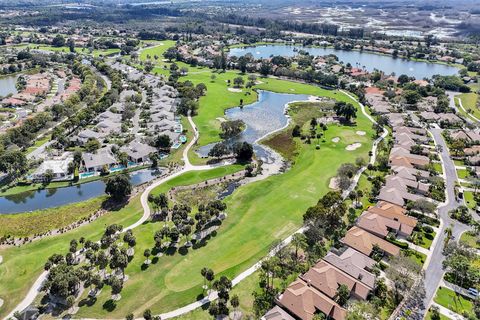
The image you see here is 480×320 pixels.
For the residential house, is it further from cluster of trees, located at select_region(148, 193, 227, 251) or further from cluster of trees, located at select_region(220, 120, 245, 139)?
cluster of trees, located at select_region(220, 120, 245, 139)

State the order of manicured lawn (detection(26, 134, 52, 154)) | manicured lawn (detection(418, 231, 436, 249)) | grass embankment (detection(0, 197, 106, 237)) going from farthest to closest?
1. manicured lawn (detection(26, 134, 52, 154))
2. grass embankment (detection(0, 197, 106, 237))
3. manicured lawn (detection(418, 231, 436, 249))

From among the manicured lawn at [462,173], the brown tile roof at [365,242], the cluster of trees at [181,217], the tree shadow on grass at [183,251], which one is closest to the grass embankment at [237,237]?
the tree shadow on grass at [183,251]

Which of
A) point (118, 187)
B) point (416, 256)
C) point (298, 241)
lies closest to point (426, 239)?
point (416, 256)

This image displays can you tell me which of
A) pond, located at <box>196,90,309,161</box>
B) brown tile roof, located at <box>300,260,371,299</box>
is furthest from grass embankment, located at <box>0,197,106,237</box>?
brown tile roof, located at <box>300,260,371,299</box>

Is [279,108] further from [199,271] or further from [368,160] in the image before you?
[199,271]

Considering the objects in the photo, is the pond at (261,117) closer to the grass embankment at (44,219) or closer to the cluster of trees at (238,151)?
the cluster of trees at (238,151)
